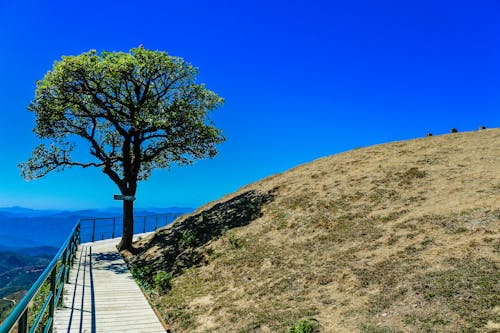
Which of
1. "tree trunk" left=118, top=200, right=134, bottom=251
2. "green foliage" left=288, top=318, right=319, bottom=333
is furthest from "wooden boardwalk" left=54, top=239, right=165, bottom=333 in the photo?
"tree trunk" left=118, top=200, right=134, bottom=251

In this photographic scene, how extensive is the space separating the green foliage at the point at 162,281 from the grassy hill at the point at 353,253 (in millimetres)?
68

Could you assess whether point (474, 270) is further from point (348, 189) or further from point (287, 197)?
point (287, 197)

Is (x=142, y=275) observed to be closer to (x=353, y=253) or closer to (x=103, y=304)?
(x=103, y=304)

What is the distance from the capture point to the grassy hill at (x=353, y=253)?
29.7 ft

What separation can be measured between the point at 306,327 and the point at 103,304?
7845mm

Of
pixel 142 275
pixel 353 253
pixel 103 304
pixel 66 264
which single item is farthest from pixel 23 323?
pixel 142 275

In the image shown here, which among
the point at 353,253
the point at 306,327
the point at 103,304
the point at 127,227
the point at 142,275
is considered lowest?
the point at 306,327

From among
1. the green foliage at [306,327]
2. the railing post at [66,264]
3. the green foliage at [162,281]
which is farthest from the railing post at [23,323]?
the green foliage at [162,281]

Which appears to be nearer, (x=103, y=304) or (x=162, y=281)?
(x=103, y=304)

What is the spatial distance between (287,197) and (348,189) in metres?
3.52

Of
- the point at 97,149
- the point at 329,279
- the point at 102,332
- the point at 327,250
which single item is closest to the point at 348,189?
the point at 327,250

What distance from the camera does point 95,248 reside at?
86.2 feet

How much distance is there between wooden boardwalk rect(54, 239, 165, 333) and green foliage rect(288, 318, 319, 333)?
4.16 meters

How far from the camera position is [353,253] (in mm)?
12648
